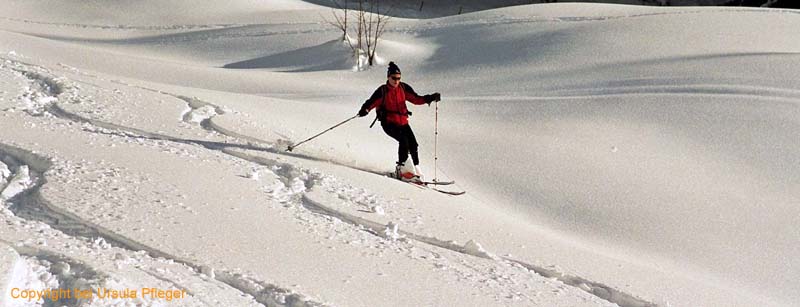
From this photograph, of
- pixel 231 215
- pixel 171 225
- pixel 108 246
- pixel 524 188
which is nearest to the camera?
pixel 108 246

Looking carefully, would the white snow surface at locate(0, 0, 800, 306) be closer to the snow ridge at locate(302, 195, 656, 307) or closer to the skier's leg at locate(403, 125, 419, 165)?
the snow ridge at locate(302, 195, 656, 307)

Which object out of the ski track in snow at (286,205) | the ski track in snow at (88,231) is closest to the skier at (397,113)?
the ski track in snow at (286,205)

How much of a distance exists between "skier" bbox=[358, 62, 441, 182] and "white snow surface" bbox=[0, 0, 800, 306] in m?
0.28

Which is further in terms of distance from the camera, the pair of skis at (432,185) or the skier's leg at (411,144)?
the skier's leg at (411,144)

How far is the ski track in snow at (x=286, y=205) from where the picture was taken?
4016 mm

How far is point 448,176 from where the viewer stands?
24.3 ft

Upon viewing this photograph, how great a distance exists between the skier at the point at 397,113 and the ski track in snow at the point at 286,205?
29.5 inches

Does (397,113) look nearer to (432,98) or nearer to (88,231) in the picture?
(432,98)

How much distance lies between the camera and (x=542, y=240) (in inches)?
220

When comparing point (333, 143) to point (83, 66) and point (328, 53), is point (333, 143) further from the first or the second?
point (328, 53)

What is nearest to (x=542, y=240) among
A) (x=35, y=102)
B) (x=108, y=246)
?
(x=108, y=246)

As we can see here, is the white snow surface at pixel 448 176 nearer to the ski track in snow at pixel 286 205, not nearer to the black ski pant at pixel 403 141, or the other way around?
the ski track in snow at pixel 286 205

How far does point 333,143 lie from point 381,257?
3.11m

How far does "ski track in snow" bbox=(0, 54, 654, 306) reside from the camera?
13.2ft
